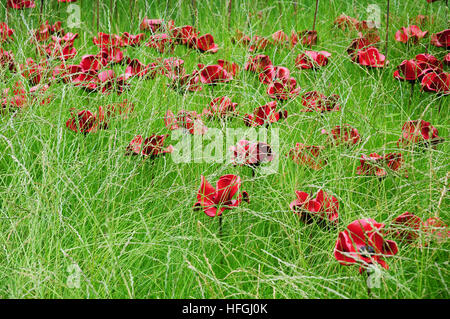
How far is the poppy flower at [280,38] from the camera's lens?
207cm

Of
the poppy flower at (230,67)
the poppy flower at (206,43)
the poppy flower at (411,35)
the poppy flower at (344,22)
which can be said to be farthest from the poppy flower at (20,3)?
the poppy flower at (411,35)

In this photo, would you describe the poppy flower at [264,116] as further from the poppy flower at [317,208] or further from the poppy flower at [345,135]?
the poppy flower at [317,208]

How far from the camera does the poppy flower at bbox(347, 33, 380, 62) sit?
181 centimetres

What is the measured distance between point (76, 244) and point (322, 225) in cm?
55

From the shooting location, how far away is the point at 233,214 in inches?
49.8

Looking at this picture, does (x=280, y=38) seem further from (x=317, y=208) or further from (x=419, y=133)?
(x=317, y=208)

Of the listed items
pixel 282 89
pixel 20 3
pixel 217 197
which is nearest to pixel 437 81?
pixel 282 89

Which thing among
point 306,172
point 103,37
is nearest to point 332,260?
point 306,172

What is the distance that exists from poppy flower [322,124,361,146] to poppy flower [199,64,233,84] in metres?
0.37

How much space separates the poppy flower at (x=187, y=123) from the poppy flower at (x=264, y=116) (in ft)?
0.43

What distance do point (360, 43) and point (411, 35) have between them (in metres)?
0.31

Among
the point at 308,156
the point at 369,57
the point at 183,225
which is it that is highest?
the point at 369,57

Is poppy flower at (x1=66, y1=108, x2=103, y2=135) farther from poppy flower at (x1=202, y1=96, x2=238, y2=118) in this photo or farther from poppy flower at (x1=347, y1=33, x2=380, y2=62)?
poppy flower at (x1=347, y1=33, x2=380, y2=62)

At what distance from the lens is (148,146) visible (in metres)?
1.36
